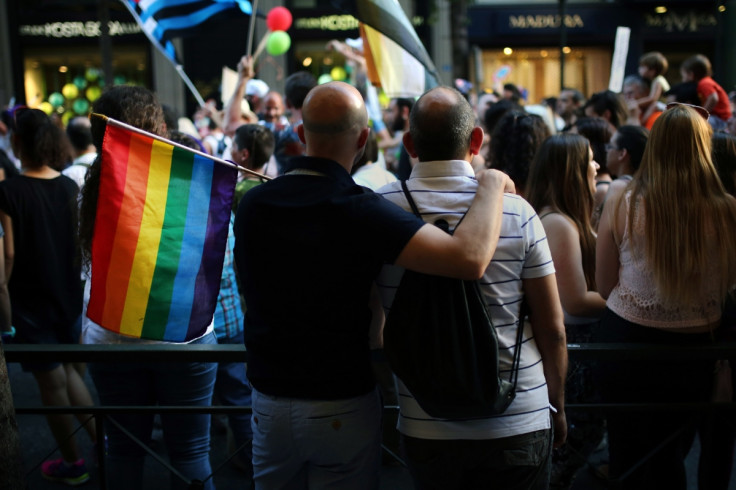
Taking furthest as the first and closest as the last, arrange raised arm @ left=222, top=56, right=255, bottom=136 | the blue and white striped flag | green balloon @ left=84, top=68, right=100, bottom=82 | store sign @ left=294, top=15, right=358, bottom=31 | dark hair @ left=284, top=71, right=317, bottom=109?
1. green balloon @ left=84, top=68, right=100, bottom=82
2. store sign @ left=294, top=15, right=358, bottom=31
3. the blue and white striped flag
4. raised arm @ left=222, top=56, right=255, bottom=136
5. dark hair @ left=284, top=71, right=317, bottom=109

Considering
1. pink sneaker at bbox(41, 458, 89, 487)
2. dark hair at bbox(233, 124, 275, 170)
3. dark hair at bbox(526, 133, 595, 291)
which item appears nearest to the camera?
dark hair at bbox(526, 133, 595, 291)

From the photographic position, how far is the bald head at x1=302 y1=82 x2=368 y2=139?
2.26 metres

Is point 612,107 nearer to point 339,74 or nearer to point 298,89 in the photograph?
point 298,89

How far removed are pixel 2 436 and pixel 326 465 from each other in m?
1.00

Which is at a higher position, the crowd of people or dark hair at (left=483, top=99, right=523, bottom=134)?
dark hair at (left=483, top=99, right=523, bottom=134)

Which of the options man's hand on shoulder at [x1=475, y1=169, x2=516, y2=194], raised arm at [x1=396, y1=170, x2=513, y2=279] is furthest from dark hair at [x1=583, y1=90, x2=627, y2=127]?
raised arm at [x1=396, y1=170, x2=513, y2=279]

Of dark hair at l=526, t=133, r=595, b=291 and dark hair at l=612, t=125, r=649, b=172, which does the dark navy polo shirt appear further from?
dark hair at l=612, t=125, r=649, b=172

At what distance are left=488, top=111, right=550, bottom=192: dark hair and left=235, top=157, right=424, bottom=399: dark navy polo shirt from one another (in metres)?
2.30

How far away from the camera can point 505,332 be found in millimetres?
2307

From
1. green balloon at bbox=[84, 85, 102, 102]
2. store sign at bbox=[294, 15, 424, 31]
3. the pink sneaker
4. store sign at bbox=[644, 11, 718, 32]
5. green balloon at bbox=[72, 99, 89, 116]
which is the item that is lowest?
the pink sneaker

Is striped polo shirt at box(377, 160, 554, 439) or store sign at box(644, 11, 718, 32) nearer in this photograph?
striped polo shirt at box(377, 160, 554, 439)

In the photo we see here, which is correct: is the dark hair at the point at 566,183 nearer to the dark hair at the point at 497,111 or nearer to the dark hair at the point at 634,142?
the dark hair at the point at 634,142

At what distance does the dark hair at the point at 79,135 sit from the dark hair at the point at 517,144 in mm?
3192

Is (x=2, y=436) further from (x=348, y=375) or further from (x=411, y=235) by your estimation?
(x=411, y=235)
